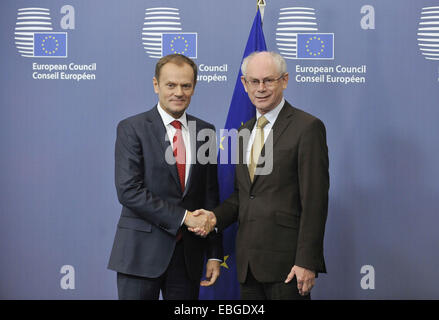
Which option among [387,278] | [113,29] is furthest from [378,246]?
[113,29]

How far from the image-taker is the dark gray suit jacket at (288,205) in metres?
2.24

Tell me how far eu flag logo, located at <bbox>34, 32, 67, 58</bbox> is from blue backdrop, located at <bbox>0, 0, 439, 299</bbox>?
11 mm

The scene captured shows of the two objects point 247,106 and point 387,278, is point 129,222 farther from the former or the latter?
point 387,278

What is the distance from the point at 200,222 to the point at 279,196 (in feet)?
1.43

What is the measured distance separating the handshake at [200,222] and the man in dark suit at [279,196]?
0.02 m

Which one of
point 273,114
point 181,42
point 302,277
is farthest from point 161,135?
point 181,42

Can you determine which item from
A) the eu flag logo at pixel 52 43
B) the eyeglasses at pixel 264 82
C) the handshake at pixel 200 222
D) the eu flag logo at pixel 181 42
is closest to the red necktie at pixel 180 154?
the handshake at pixel 200 222

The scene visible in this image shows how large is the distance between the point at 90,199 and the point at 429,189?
265 centimetres

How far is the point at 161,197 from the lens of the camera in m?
2.41

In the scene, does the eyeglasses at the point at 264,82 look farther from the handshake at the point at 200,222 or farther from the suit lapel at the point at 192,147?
the handshake at the point at 200,222

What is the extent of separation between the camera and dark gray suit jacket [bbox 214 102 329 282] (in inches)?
88.4

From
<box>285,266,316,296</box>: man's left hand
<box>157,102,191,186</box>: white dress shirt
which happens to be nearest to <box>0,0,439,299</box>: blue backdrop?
<box>157,102,191,186</box>: white dress shirt

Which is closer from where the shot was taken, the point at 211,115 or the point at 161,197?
the point at 161,197

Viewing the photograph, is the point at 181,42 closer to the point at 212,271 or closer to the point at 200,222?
the point at 200,222
